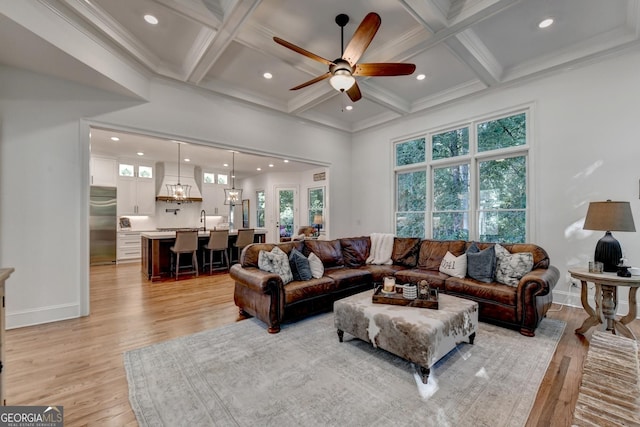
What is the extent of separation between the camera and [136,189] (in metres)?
7.81

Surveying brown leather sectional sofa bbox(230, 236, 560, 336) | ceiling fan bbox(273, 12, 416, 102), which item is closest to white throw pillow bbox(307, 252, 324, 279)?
brown leather sectional sofa bbox(230, 236, 560, 336)

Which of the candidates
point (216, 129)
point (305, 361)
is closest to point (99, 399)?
point (305, 361)

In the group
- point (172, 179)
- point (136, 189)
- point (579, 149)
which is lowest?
point (136, 189)

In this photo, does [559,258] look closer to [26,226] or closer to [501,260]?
[501,260]

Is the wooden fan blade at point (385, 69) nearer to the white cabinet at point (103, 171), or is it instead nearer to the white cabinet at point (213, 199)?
the white cabinet at point (103, 171)

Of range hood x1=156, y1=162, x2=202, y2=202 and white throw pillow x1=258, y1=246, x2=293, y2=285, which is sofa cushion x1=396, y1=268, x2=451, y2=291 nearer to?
white throw pillow x1=258, y1=246, x2=293, y2=285

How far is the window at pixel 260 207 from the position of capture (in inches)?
396

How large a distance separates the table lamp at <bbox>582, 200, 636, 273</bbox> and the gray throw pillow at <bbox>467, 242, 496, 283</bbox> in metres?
0.95

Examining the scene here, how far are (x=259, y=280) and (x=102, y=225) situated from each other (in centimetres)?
644

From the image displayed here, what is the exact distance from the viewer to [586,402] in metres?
1.30

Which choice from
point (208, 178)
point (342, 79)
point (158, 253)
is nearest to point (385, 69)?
point (342, 79)

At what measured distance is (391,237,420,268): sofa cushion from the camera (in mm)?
4426

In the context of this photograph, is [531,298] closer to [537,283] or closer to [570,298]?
[537,283]

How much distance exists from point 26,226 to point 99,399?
8.29 feet
